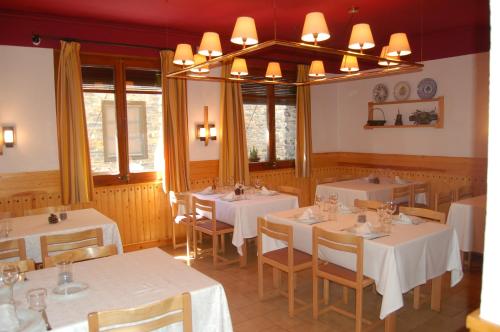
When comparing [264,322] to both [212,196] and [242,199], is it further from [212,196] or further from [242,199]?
[212,196]

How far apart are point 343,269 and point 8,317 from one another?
2534 mm

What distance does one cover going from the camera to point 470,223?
4641mm

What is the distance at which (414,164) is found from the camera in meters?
7.27

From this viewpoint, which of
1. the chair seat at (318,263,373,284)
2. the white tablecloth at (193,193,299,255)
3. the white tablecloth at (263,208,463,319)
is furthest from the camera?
the white tablecloth at (193,193,299,255)

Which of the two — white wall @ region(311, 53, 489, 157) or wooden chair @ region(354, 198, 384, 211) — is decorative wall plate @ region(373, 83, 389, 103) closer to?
white wall @ region(311, 53, 489, 157)

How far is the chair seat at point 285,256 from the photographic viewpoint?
385 centimetres

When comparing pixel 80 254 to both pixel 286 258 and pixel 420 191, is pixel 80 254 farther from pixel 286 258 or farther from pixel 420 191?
pixel 420 191

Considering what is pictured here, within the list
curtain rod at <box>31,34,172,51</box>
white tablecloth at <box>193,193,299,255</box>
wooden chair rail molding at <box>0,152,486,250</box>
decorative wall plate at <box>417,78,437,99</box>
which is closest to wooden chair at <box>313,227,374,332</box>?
white tablecloth at <box>193,193,299,255</box>

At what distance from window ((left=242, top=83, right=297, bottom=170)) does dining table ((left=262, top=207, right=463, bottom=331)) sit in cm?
357

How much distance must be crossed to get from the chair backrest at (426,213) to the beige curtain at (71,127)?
407 cm

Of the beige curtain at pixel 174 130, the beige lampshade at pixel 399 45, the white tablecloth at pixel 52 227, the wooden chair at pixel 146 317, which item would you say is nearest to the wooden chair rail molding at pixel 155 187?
the beige curtain at pixel 174 130

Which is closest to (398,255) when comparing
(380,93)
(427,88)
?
(427,88)

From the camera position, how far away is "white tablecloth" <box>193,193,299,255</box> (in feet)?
16.2

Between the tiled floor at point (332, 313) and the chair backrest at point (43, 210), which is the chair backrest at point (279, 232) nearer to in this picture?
the tiled floor at point (332, 313)
